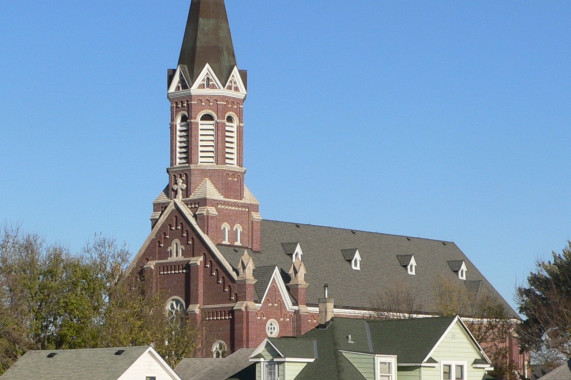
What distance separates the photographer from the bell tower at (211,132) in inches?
4058

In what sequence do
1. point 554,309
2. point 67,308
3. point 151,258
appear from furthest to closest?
point 151,258
point 554,309
point 67,308

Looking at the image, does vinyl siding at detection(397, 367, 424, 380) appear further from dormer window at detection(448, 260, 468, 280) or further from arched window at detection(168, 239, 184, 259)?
dormer window at detection(448, 260, 468, 280)

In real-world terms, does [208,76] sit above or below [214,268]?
above

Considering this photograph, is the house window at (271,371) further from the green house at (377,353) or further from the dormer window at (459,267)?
the dormer window at (459,267)

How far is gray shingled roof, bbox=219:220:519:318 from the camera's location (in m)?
107

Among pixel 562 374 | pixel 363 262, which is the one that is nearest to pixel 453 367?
pixel 562 374

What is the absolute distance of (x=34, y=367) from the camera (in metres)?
74.6

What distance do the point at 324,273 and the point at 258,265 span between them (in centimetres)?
777

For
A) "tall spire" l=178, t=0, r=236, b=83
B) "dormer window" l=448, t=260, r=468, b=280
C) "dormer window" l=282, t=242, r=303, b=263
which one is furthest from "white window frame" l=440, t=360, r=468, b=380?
"dormer window" l=448, t=260, r=468, b=280

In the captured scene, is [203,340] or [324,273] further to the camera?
Result: [324,273]

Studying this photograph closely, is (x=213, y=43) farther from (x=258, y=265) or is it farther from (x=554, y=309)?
(x=554, y=309)

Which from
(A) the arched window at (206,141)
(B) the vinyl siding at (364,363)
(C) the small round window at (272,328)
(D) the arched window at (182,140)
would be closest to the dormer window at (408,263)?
(C) the small round window at (272,328)

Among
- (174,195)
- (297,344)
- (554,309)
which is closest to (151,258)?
(174,195)

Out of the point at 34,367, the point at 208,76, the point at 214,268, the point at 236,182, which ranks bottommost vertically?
the point at 34,367
